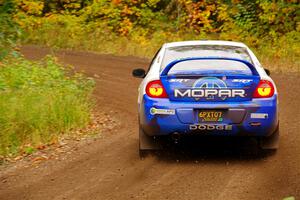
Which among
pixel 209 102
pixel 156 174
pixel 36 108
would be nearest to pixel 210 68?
pixel 209 102

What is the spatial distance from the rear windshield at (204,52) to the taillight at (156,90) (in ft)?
1.50

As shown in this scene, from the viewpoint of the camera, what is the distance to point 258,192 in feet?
22.5

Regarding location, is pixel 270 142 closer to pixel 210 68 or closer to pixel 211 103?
pixel 211 103

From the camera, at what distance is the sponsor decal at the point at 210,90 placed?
7.91m

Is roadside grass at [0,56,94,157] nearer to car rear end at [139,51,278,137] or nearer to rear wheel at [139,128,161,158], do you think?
rear wheel at [139,128,161,158]

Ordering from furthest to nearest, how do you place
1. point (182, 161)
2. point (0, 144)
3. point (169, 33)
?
point (169, 33) < point (0, 144) < point (182, 161)

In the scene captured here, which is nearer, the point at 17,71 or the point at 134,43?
the point at 17,71

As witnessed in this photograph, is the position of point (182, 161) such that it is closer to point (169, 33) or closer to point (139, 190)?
point (139, 190)

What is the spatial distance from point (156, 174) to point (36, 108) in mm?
3403

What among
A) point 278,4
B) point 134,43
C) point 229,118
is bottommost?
point 134,43

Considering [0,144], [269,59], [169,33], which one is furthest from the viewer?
[169,33]

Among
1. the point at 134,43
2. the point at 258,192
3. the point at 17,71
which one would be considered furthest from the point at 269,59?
the point at 258,192

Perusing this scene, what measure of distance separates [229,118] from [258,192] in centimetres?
128

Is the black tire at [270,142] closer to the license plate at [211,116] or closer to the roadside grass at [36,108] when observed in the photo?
the license plate at [211,116]
